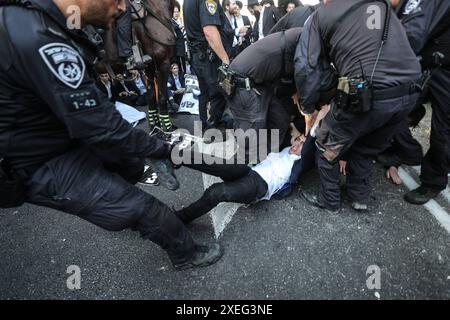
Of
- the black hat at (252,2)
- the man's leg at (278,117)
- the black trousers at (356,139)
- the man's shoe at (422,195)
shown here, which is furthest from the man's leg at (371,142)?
the black hat at (252,2)

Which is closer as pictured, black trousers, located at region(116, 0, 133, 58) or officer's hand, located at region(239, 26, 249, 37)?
black trousers, located at region(116, 0, 133, 58)

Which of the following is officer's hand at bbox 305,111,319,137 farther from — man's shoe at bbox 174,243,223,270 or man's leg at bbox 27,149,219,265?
man's leg at bbox 27,149,219,265

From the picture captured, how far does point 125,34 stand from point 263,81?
1811mm

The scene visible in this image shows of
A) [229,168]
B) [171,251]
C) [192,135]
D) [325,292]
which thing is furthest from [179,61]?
[325,292]

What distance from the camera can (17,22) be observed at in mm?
1185

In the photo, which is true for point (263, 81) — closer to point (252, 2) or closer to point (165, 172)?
point (165, 172)

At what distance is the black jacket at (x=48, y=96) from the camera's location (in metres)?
1.19

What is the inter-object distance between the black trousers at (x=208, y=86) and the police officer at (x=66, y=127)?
2.19m

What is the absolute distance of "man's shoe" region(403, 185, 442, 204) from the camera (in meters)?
2.37

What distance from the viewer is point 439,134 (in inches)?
87.4

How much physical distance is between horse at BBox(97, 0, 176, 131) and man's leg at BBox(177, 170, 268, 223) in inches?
80.2

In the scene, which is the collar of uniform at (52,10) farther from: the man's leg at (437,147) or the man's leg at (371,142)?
the man's leg at (437,147)

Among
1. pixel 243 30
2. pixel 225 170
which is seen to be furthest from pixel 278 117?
pixel 243 30

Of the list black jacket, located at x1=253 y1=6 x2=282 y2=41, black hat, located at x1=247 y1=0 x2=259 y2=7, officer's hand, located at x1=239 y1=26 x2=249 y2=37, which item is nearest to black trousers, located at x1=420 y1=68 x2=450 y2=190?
black jacket, located at x1=253 y1=6 x2=282 y2=41
